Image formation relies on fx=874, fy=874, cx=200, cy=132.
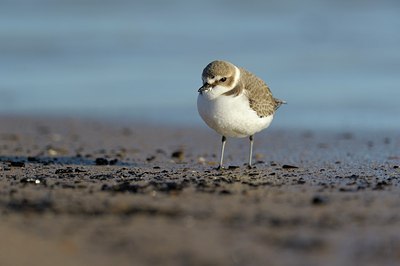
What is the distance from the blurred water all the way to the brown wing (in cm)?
353

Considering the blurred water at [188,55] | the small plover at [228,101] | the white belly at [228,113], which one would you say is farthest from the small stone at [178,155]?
the blurred water at [188,55]

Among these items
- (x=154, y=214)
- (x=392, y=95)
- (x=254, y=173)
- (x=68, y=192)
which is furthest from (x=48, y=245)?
(x=392, y=95)

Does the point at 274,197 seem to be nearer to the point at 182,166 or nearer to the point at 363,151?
the point at 182,166

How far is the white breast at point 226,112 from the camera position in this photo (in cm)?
902

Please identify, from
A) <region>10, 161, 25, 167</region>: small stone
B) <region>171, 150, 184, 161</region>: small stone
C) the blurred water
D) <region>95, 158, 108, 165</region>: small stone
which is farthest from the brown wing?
the blurred water

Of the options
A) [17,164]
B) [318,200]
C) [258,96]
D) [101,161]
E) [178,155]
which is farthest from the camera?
[178,155]

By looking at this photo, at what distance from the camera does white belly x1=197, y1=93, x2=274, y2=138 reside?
902 cm

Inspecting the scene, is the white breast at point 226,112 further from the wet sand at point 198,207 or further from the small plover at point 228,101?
the wet sand at point 198,207

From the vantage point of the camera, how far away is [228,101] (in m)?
9.06

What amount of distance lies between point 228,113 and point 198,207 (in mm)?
2391

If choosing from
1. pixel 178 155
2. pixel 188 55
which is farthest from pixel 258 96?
pixel 188 55

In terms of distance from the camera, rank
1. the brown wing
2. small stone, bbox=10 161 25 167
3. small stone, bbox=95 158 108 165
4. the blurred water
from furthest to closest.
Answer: the blurred water → small stone, bbox=95 158 108 165 → small stone, bbox=10 161 25 167 → the brown wing

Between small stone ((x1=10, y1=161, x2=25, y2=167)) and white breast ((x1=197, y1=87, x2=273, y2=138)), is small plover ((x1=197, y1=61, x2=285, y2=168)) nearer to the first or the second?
white breast ((x1=197, y1=87, x2=273, y2=138))

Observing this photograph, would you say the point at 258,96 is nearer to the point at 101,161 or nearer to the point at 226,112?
the point at 226,112
